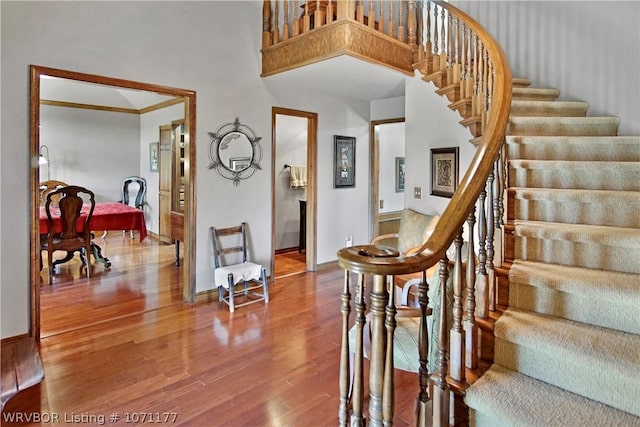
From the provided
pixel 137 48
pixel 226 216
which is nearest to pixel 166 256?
pixel 226 216

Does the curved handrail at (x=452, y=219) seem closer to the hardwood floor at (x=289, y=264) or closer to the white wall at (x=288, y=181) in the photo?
the hardwood floor at (x=289, y=264)

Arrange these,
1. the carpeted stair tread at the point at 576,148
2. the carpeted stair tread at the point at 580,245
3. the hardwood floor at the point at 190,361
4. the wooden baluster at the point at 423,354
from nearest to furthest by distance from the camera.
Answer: the wooden baluster at the point at 423,354
the carpeted stair tread at the point at 580,245
the hardwood floor at the point at 190,361
the carpeted stair tread at the point at 576,148

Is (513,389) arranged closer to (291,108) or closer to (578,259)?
(578,259)

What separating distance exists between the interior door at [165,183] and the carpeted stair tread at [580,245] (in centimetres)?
609

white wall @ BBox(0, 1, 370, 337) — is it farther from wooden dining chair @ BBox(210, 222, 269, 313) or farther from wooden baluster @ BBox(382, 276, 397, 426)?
wooden baluster @ BBox(382, 276, 397, 426)

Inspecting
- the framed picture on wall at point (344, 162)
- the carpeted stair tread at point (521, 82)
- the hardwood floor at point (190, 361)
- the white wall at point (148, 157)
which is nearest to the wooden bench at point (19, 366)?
the hardwood floor at point (190, 361)

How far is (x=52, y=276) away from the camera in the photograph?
478 centimetres

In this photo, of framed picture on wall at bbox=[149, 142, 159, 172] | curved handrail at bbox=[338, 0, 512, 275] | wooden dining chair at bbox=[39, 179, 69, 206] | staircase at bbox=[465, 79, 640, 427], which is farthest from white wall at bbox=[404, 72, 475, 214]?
wooden dining chair at bbox=[39, 179, 69, 206]

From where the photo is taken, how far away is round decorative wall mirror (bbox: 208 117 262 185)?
160 inches

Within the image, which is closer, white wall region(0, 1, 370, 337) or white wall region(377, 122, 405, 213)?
white wall region(0, 1, 370, 337)

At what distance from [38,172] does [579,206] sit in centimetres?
372

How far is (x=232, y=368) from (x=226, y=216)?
1.94 meters

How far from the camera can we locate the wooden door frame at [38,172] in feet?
9.68

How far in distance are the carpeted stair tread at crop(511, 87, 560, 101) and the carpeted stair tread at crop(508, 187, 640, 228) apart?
170 centimetres
